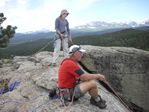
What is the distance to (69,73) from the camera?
1000 cm

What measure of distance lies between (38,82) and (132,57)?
10403 mm

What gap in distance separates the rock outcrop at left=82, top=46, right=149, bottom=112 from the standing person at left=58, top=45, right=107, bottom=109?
32.8 ft

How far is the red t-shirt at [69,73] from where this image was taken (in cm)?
981

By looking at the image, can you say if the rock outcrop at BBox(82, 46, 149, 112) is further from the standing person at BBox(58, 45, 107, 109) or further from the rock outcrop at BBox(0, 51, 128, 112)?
the standing person at BBox(58, 45, 107, 109)

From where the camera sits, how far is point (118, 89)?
21.6m

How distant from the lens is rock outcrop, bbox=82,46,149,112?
20.9 m

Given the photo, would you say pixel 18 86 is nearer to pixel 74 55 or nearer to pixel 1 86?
pixel 1 86

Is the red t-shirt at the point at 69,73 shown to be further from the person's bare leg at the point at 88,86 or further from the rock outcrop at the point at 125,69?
the rock outcrop at the point at 125,69

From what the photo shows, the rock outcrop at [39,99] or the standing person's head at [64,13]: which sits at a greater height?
the standing person's head at [64,13]

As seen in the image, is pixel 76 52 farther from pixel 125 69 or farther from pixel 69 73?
pixel 125 69

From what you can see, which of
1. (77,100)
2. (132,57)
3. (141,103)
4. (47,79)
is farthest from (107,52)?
(77,100)

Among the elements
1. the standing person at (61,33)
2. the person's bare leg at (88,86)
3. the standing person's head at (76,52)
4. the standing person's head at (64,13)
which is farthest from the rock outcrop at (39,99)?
the standing person's head at (64,13)

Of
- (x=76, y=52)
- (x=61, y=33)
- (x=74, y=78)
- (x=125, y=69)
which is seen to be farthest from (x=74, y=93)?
(x=125, y=69)

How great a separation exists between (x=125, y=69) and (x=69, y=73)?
1267cm
